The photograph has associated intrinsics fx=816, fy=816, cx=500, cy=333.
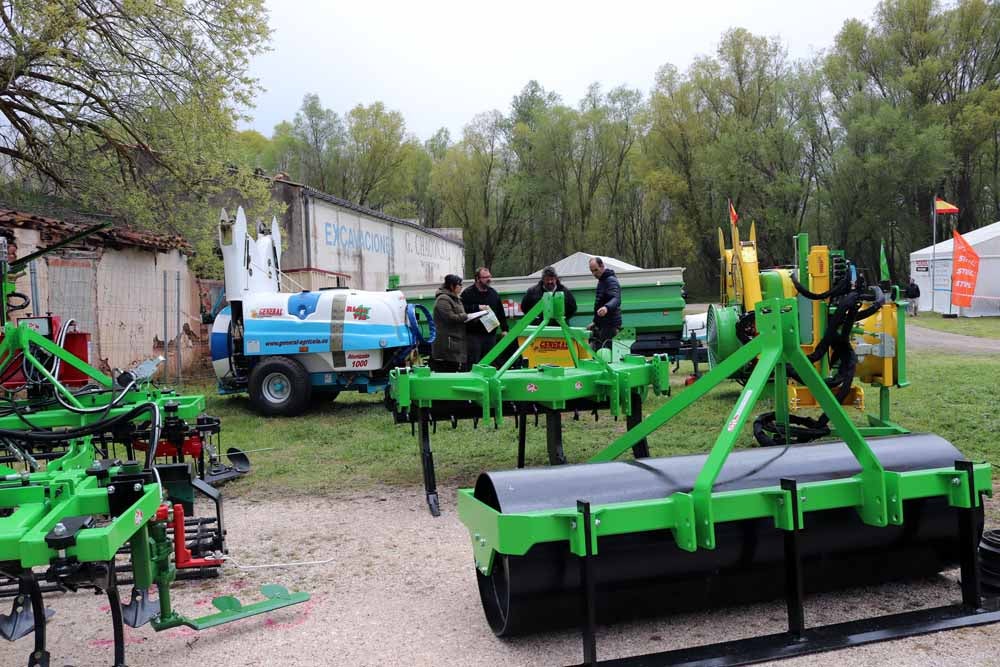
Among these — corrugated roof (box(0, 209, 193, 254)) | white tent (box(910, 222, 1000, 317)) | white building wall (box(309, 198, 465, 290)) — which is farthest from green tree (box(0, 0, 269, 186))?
white tent (box(910, 222, 1000, 317))

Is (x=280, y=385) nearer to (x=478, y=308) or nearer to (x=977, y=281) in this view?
(x=478, y=308)

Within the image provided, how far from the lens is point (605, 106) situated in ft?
146

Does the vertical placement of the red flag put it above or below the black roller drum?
above

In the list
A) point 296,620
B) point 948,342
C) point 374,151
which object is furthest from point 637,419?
point 374,151

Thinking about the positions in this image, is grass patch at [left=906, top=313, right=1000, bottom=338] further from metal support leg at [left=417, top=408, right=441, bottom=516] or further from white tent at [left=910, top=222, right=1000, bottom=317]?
metal support leg at [left=417, top=408, right=441, bottom=516]

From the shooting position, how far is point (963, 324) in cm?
2169

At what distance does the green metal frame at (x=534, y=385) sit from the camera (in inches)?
215

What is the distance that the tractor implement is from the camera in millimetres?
5480

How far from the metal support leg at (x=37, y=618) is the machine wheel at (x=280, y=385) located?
6.98 meters

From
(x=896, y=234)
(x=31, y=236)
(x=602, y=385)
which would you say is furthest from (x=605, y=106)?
(x=602, y=385)

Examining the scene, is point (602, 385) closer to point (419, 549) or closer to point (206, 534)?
point (419, 549)

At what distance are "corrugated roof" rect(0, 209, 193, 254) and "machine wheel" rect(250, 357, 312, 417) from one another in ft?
13.8

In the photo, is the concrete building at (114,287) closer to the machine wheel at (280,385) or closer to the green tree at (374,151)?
the machine wheel at (280,385)

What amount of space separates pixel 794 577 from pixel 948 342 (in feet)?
52.3
